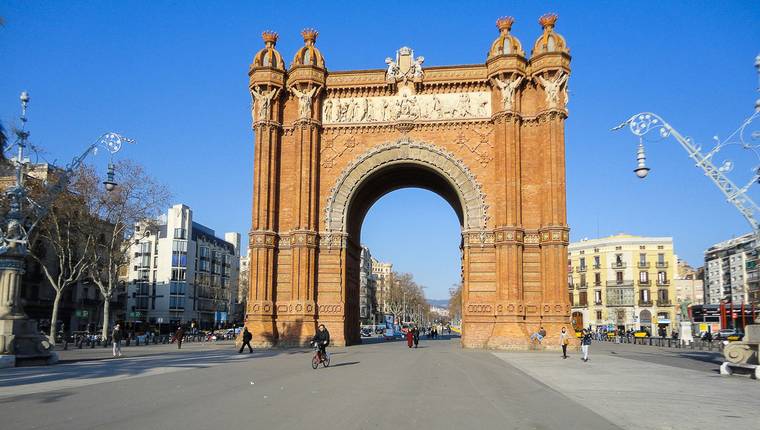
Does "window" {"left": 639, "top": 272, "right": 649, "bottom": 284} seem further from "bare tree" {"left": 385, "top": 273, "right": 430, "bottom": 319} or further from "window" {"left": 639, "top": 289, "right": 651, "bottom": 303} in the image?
"bare tree" {"left": 385, "top": 273, "right": 430, "bottom": 319}

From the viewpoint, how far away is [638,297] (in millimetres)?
88562

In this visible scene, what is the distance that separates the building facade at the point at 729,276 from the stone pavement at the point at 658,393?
7829cm

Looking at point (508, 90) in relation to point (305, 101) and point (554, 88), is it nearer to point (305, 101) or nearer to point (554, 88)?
point (554, 88)

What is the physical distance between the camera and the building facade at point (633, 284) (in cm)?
8781

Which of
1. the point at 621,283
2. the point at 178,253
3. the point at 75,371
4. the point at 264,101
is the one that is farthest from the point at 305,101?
the point at 621,283

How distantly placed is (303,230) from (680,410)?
89.5 ft

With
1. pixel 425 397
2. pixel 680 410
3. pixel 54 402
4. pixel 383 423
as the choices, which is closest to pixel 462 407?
pixel 425 397

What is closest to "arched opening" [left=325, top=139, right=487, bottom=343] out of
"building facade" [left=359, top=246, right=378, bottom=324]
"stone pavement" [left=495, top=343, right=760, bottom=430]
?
"stone pavement" [left=495, top=343, right=760, bottom=430]

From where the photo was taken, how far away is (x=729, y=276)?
101 meters

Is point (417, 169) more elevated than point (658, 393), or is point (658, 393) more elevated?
point (417, 169)

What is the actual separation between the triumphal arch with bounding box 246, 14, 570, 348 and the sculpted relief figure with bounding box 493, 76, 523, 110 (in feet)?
0.20

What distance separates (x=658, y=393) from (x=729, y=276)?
100 meters

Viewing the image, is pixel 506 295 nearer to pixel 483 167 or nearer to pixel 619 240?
pixel 483 167

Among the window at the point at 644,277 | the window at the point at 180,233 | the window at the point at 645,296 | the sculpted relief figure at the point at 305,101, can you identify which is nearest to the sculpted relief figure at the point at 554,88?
the sculpted relief figure at the point at 305,101
